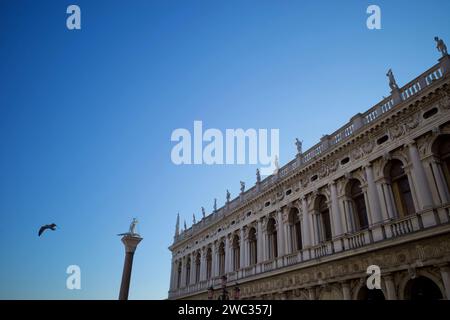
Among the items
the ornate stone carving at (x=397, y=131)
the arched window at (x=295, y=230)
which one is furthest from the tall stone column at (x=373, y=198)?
the arched window at (x=295, y=230)

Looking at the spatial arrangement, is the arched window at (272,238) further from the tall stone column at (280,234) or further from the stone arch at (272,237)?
the tall stone column at (280,234)

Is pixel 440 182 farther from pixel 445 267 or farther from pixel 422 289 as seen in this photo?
pixel 422 289

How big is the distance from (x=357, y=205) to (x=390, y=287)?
4.54 m

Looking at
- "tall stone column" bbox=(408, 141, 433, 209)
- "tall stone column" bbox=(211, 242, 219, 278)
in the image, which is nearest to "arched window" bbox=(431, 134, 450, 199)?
"tall stone column" bbox=(408, 141, 433, 209)

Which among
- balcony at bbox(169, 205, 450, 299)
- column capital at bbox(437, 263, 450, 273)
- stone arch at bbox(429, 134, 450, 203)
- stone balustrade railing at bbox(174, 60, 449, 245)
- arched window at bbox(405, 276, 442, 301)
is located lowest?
arched window at bbox(405, 276, 442, 301)

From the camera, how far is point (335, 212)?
16.7 m

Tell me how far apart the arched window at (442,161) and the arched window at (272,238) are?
11.4 m

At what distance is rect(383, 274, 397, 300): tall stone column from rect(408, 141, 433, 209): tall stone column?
3173 mm

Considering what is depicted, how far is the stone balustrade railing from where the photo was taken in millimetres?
14039

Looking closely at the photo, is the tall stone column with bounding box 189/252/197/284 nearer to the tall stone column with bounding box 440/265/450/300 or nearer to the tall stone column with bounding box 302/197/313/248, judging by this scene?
the tall stone column with bounding box 302/197/313/248
